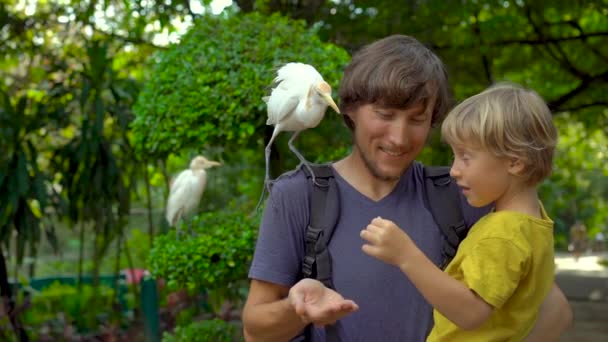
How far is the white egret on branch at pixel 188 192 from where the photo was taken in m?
4.93

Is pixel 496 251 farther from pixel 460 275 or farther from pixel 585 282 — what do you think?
pixel 585 282

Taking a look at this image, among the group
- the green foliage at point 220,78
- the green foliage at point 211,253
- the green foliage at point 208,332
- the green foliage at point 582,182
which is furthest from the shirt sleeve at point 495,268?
the green foliage at point 582,182

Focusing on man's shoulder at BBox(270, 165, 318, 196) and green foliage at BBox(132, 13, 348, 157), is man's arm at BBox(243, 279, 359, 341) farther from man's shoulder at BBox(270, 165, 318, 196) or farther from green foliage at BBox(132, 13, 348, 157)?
green foliage at BBox(132, 13, 348, 157)

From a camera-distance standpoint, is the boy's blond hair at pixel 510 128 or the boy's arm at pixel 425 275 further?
the boy's blond hair at pixel 510 128

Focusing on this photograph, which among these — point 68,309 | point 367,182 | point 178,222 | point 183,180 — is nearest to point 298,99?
point 367,182

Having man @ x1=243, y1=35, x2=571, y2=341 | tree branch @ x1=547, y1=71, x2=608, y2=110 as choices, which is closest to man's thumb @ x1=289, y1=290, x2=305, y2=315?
man @ x1=243, y1=35, x2=571, y2=341

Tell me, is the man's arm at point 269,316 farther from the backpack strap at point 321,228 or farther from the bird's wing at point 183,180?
the bird's wing at point 183,180

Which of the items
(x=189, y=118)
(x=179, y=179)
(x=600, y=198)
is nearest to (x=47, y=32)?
(x=179, y=179)

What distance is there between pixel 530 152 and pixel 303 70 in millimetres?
998

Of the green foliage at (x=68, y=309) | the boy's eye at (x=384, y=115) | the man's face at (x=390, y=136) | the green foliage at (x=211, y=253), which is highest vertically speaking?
the boy's eye at (x=384, y=115)

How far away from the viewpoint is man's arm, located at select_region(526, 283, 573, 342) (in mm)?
1944

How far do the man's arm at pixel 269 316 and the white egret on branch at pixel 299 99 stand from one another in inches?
23.3

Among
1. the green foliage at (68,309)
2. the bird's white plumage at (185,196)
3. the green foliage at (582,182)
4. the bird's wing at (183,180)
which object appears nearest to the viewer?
the bird's white plumage at (185,196)

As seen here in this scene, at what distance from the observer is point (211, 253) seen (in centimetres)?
427
